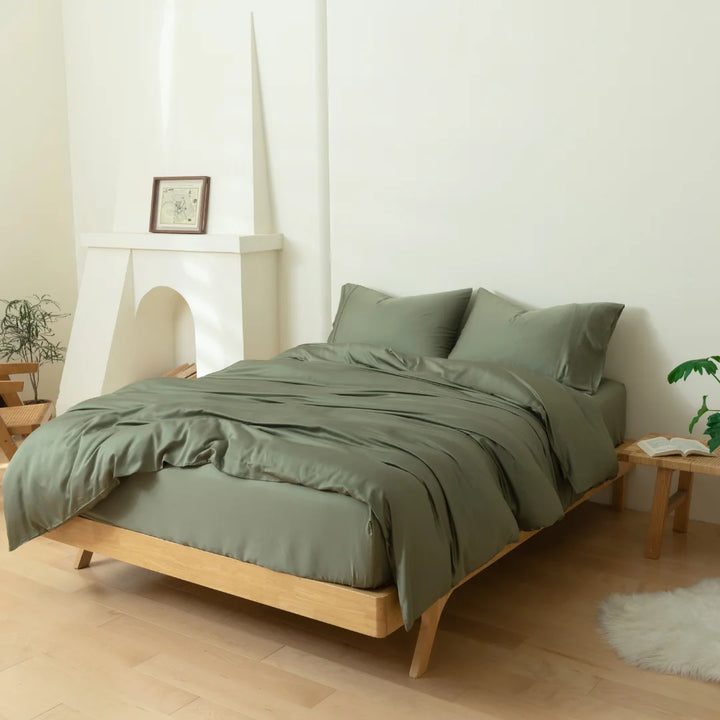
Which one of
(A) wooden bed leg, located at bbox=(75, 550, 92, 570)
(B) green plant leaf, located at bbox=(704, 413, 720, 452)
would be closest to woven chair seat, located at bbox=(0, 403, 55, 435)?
(A) wooden bed leg, located at bbox=(75, 550, 92, 570)

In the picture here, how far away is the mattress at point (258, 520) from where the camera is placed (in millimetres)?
2662

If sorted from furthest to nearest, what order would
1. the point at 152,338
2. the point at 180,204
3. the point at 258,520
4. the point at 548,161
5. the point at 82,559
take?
the point at 152,338 < the point at 180,204 < the point at 548,161 < the point at 82,559 < the point at 258,520

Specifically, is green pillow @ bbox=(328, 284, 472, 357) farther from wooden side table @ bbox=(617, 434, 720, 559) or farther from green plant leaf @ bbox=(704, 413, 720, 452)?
green plant leaf @ bbox=(704, 413, 720, 452)

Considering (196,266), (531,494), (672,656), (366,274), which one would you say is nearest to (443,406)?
(531,494)

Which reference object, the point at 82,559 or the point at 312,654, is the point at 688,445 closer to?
the point at 312,654

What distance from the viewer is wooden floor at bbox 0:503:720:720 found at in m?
2.65

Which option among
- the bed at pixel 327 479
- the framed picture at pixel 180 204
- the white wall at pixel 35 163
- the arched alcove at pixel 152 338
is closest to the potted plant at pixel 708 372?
the bed at pixel 327 479

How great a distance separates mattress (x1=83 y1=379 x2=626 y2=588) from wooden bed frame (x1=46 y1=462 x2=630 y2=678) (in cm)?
3

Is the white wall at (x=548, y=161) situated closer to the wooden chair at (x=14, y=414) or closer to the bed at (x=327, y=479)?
the bed at (x=327, y=479)

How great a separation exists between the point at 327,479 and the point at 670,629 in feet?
4.24

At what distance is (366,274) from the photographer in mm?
5137

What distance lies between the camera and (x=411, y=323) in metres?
4.57

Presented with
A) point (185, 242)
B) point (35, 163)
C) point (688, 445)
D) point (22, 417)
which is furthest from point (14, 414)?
point (688, 445)

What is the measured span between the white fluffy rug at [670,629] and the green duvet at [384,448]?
409mm
